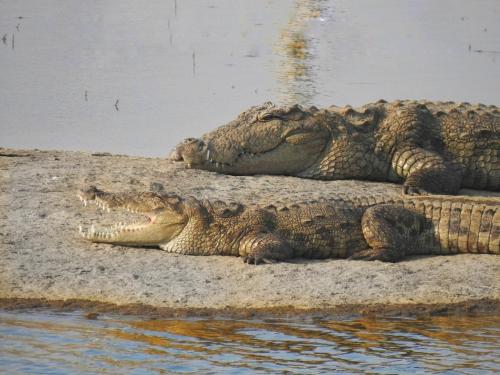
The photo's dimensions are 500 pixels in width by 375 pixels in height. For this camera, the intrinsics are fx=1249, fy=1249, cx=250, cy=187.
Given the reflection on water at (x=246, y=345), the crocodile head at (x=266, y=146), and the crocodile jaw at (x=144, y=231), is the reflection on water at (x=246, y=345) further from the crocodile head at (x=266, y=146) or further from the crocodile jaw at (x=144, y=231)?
the crocodile head at (x=266, y=146)

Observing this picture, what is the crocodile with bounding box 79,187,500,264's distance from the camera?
9281 millimetres

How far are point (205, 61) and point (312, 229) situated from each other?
9.42 m

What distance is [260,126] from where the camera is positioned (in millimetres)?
11727

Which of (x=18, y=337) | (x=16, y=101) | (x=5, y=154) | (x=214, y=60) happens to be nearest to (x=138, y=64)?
(x=214, y=60)

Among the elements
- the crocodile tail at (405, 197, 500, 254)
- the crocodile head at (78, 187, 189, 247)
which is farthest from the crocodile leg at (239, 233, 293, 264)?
the crocodile tail at (405, 197, 500, 254)

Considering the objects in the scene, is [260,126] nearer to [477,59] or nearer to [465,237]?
[465,237]

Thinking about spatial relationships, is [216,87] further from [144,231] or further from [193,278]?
[193,278]

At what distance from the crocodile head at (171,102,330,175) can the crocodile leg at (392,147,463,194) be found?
0.75 meters

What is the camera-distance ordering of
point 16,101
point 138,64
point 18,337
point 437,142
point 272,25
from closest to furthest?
point 18,337
point 437,142
point 16,101
point 138,64
point 272,25

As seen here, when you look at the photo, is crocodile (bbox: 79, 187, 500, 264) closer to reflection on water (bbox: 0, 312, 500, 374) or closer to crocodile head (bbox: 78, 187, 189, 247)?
crocodile head (bbox: 78, 187, 189, 247)

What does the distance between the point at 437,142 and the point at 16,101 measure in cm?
596

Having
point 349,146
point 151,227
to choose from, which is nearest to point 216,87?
point 349,146

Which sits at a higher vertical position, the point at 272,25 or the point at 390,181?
the point at 272,25

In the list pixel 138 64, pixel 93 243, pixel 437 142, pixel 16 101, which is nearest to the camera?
pixel 93 243
